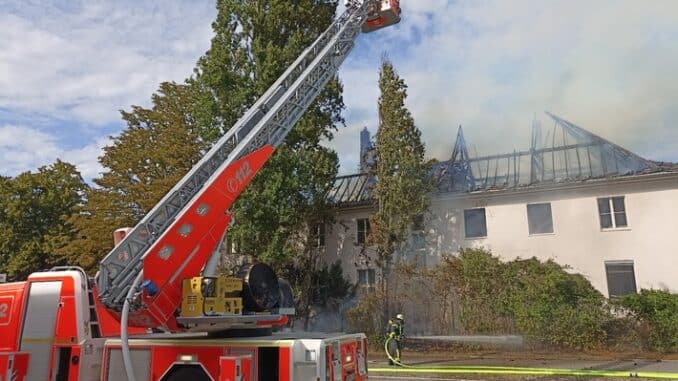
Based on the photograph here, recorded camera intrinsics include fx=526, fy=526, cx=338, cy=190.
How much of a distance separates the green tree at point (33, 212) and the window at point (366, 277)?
1668cm

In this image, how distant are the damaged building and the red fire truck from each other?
13.1 m

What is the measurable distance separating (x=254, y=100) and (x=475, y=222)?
1004 cm

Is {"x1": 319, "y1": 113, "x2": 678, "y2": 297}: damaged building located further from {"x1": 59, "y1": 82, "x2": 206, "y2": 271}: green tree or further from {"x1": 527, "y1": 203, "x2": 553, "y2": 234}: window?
{"x1": 59, "y1": 82, "x2": 206, "y2": 271}: green tree

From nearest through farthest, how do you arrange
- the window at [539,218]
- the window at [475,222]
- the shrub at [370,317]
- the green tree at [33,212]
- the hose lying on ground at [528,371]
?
the hose lying on ground at [528,371]
the shrub at [370,317]
the window at [539,218]
the window at [475,222]
the green tree at [33,212]

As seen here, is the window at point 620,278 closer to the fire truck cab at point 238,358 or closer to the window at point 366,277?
the window at point 366,277

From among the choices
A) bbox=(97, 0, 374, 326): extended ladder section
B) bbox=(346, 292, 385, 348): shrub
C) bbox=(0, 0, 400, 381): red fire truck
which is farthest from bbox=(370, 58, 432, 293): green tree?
bbox=(0, 0, 400, 381): red fire truck

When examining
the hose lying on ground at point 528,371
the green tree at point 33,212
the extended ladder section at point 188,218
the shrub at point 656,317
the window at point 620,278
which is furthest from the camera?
the green tree at point 33,212

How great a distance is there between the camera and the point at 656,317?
1530 centimetres

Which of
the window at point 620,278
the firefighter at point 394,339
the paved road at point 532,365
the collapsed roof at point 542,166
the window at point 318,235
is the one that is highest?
the collapsed roof at point 542,166


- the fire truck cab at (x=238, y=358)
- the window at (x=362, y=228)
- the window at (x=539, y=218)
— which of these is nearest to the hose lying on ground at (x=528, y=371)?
the fire truck cab at (x=238, y=358)

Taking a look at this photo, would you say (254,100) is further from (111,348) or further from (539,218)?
(111,348)

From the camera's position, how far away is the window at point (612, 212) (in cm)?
1894

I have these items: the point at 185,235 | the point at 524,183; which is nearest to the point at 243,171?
the point at 185,235

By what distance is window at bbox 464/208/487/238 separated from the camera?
2122 cm
